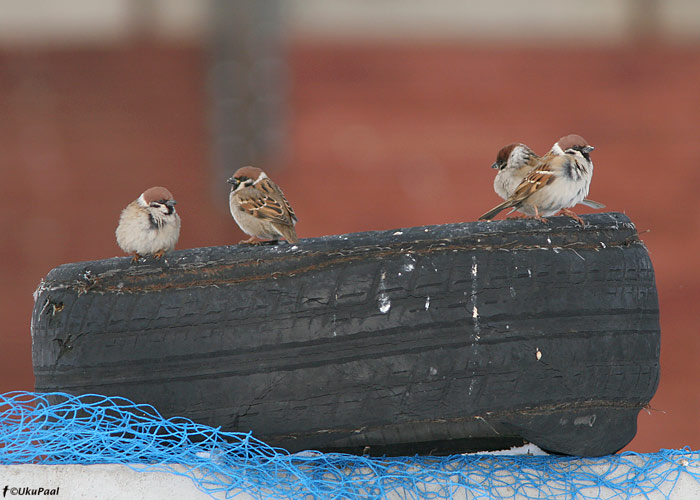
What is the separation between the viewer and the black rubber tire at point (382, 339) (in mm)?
2270

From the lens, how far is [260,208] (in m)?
3.77

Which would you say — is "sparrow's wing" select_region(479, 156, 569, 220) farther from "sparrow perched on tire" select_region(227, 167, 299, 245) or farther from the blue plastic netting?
the blue plastic netting

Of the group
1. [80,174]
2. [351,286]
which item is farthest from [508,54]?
[351,286]

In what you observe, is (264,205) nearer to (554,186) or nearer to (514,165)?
(514,165)

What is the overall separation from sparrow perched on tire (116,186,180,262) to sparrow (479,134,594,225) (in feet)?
3.95

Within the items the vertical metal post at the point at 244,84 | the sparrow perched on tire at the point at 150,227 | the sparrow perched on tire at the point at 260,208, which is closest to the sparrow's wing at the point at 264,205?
the sparrow perched on tire at the point at 260,208

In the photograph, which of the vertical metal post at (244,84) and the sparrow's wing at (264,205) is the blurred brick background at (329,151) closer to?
the vertical metal post at (244,84)

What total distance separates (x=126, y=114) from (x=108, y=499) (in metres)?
6.98

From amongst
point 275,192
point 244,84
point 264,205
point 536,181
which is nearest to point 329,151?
point 244,84

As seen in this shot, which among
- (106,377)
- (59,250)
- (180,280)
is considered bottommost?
(59,250)

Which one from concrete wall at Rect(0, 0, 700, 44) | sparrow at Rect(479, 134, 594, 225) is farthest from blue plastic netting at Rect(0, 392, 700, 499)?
concrete wall at Rect(0, 0, 700, 44)

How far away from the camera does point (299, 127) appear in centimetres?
849

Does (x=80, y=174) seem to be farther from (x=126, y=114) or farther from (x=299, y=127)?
(x=299, y=127)

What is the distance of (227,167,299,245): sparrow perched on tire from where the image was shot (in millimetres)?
3740
